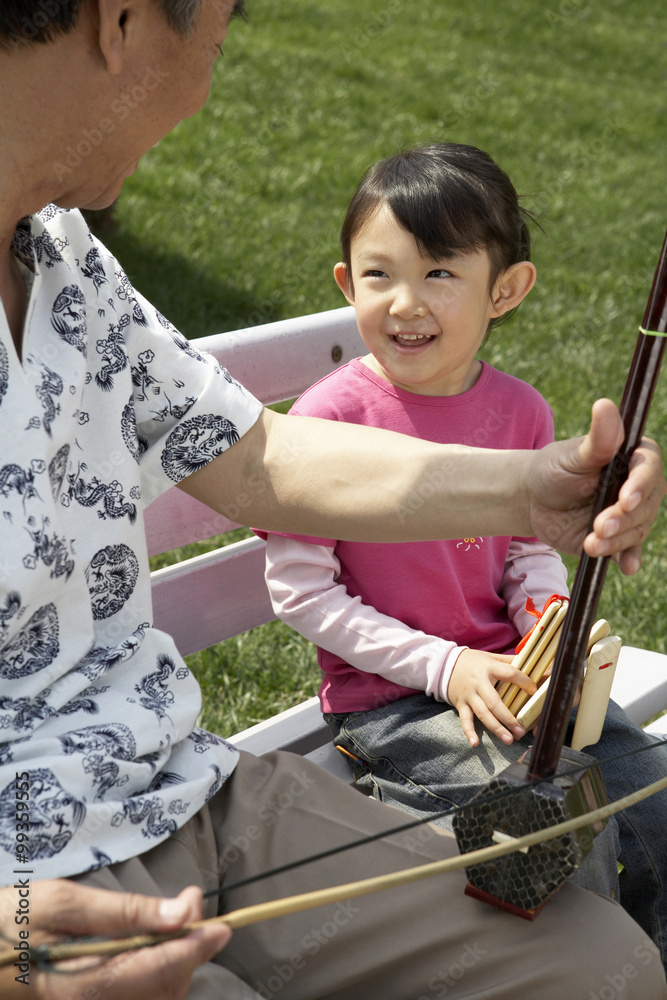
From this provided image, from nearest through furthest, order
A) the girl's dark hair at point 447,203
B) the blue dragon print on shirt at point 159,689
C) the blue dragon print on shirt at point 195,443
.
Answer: the blue dragon print on shirt at point 159,689 < the blue dragon print on shirt at point 195,443 < the girl's dark hair at point 447,203

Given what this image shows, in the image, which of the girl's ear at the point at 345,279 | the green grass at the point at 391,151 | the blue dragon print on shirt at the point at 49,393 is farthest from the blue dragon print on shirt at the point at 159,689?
the green grass at the point at 391,151

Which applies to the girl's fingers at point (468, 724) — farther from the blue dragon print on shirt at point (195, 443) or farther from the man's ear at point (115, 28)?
the man's ear at point (115, 28)

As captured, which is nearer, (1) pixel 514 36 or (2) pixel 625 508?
(2) pixel 625 508

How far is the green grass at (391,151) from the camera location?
4.87m

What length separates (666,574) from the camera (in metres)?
3.57

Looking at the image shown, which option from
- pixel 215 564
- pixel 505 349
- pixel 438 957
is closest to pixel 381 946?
pixel 438 957

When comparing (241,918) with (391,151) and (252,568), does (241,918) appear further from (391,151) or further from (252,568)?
(391,151)

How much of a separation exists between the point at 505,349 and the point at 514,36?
20.7 ft

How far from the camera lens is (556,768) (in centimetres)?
124

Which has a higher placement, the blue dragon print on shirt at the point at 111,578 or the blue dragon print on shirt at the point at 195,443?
the blue dragon print on shirt at the point at 195,443

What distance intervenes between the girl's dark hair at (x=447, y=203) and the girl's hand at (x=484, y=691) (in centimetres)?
69

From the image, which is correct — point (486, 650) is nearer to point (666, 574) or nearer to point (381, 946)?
point (381, 946)

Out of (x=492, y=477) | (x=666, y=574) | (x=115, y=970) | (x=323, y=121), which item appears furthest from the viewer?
(x=323, y=121)

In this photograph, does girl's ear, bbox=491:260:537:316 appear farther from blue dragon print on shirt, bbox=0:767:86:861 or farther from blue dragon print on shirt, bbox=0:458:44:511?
blue dragon print on shirt, bbox=0:767:86:861
